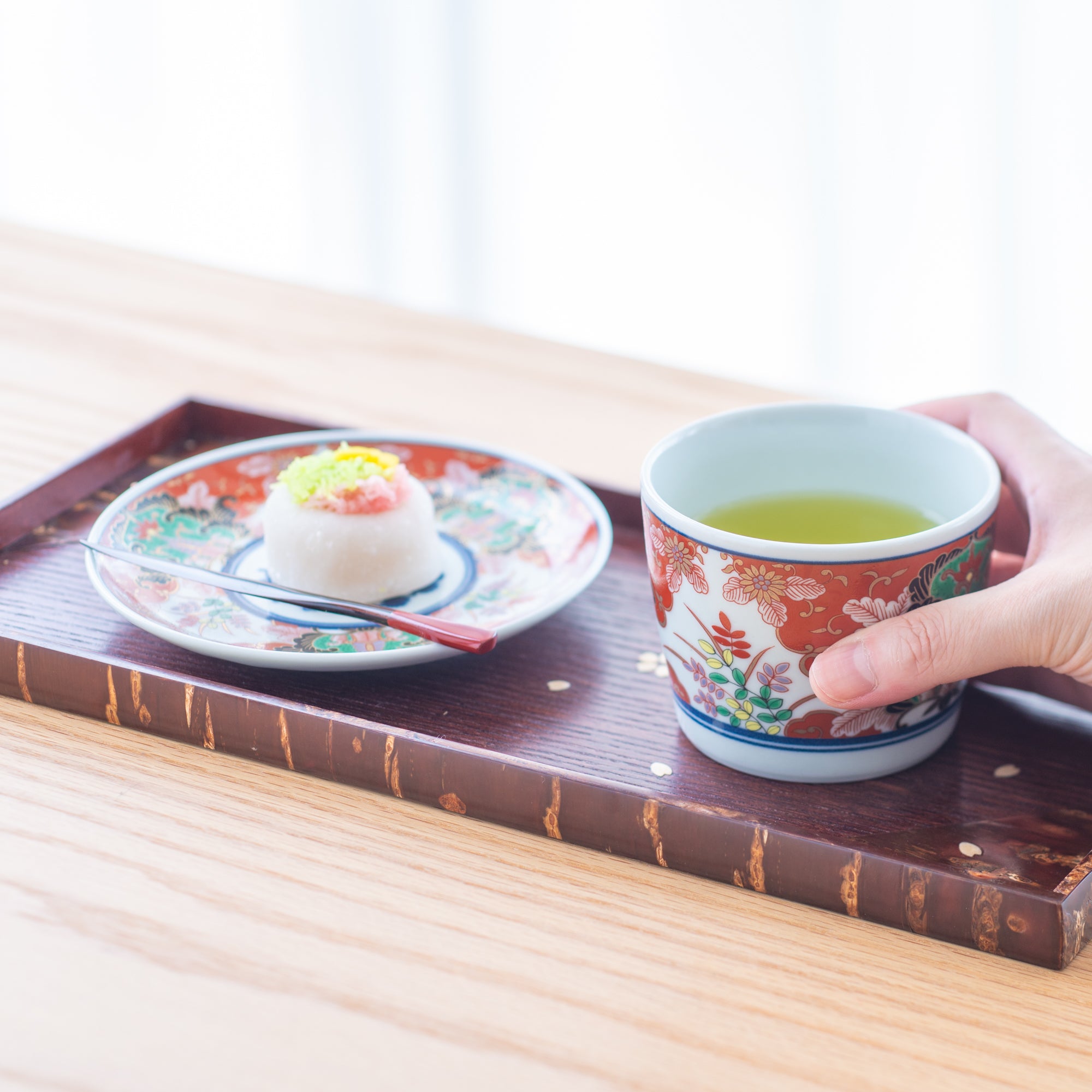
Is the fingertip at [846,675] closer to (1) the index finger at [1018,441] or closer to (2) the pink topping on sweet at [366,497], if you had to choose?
(1) the index finger at [1018,441]

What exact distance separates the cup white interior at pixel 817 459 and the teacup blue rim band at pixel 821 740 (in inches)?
4.0

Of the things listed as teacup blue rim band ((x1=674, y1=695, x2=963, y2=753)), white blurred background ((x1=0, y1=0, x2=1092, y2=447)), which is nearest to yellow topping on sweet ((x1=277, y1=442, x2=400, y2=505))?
teacup blue rim band ((x1=674, y1=695, x2=963, y2=753))

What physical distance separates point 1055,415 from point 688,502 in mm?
1613

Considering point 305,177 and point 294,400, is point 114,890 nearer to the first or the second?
point 294,400

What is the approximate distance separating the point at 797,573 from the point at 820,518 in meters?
0.14

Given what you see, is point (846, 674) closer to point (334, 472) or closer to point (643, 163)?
point (334, 472)

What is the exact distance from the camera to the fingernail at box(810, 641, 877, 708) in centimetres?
55

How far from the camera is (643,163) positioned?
2209 mm

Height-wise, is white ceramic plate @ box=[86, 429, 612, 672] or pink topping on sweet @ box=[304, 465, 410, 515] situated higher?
pink topping on sweet @ box=[304, 465, 410, 515]

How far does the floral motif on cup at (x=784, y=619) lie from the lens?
0.55 metres

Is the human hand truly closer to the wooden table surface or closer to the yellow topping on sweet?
the wooden table surface

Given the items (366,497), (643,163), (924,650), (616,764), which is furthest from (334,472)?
(643,163)

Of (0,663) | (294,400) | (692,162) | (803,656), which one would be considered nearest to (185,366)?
(294,400)

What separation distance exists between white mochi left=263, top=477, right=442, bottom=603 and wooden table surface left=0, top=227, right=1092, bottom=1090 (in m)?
0.14
